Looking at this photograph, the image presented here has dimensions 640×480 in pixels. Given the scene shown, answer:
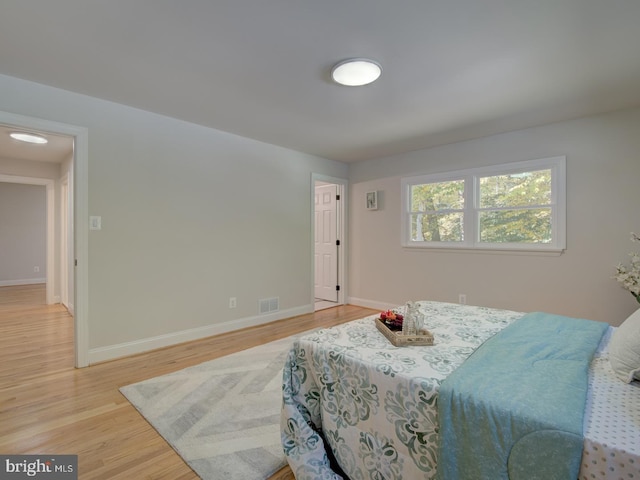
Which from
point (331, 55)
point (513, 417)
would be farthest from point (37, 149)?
point (513, 417)

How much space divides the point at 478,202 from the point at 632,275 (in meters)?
1.66

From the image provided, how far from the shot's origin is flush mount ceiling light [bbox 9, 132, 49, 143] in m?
3.68

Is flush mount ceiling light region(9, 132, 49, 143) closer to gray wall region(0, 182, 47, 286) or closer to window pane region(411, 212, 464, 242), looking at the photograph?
gray wall region(0, 182, 47, 286)

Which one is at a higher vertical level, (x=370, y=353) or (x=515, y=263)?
(x=515, y=263)

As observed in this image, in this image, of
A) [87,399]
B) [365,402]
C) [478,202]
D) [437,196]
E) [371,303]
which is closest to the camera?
[365,402]

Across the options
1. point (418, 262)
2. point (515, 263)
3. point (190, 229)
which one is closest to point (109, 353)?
point (190, 229)

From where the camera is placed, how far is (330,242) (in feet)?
18.3

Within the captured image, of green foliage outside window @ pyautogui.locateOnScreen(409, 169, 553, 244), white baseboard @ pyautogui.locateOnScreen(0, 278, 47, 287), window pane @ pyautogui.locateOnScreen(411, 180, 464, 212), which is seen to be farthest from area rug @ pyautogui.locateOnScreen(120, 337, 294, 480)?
white baseboard @ pyautogui.locateOnScreen(0, 278, 47, 287)

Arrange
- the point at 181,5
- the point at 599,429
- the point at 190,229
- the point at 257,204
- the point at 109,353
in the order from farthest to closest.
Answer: the point at 257,204
the point at 190,229
the point at 109,353
the point at 181,5
the point at 599,429

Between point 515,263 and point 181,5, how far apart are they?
3974 mm

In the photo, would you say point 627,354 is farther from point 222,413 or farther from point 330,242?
point 330,242

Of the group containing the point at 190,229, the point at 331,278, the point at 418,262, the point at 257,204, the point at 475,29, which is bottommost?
the point at 331,278

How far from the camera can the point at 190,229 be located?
354cm

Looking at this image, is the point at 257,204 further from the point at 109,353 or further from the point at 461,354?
the point at 461,354
